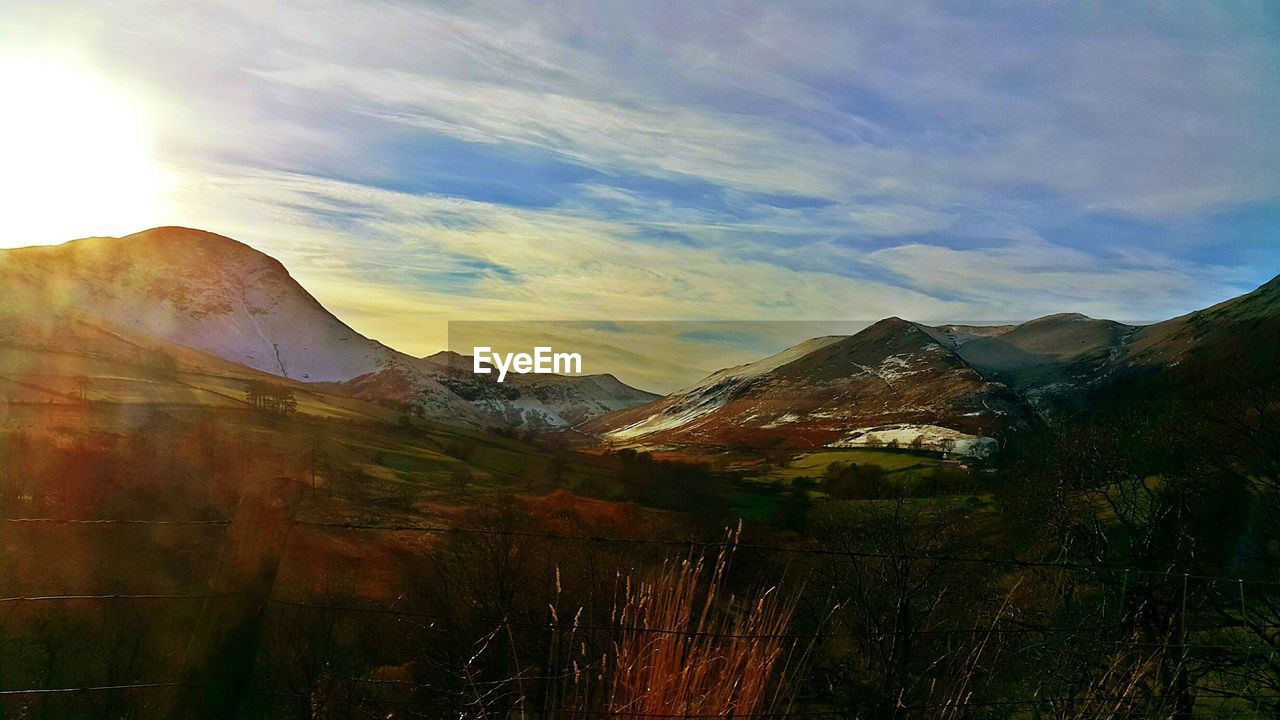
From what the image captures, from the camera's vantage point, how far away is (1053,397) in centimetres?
15000

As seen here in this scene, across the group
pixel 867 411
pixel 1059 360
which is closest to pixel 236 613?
pixel 867 411

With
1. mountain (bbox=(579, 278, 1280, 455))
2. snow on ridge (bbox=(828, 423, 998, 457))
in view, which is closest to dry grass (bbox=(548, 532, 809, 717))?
snow on ridge (bbox=(828, 423, 998, 457))

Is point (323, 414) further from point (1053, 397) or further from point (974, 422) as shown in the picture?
point (1053, 397)

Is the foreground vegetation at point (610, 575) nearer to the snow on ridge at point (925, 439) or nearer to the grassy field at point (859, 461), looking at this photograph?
the grassy field at point (859, 461)

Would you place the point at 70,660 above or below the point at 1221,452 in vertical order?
below

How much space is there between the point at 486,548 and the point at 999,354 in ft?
650

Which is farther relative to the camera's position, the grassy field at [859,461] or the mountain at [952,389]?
the mountain at [952,389]

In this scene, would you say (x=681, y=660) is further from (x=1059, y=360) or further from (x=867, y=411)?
(x=1059, y=360)

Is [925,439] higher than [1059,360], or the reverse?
[1059,360]

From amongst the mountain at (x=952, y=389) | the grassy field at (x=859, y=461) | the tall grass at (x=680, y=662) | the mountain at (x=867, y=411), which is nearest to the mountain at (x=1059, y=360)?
the mountain at (x=952, y=389)

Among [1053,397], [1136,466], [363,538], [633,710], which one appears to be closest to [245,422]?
[363,538]

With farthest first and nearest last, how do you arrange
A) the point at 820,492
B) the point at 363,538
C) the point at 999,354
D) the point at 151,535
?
the point at 999,354, the point at 820,492, the point at 363,538, the point at 151,535

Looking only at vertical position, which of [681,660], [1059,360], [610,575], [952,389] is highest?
[1059,360]

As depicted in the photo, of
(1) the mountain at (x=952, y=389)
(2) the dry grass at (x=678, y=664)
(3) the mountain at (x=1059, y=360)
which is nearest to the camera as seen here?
(2) the dry grass at (x=678, y=664)
